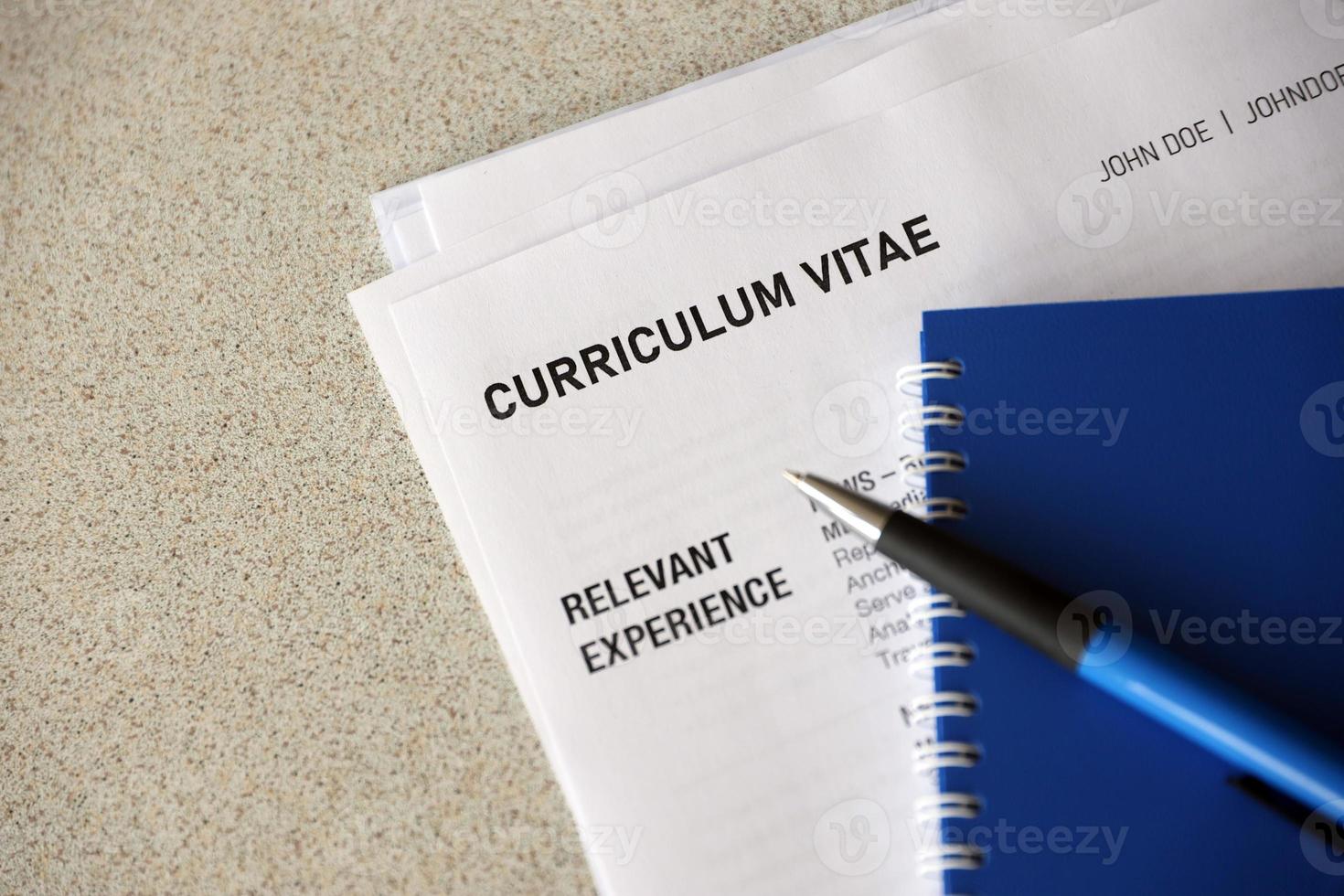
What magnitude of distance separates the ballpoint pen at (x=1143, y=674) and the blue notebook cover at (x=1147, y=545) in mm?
20

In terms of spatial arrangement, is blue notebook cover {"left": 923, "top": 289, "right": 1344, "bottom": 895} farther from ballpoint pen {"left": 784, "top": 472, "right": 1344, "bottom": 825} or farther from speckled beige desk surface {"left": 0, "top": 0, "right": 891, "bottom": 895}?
speckled beige desk surface {"left": 0, "top": 0, "right": 891, "bottom": 895}

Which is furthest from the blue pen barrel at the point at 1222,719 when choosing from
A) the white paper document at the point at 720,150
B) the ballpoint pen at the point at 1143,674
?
the white paper document at the point at 720,150

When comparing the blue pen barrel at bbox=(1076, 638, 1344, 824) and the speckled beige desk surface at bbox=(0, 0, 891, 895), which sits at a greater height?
the speckled beige desk surface at bbox=(0, 0, 891, 895)

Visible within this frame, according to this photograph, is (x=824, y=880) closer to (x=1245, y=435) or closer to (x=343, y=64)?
(x=1245, y=435)

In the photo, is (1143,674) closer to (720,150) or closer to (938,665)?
(938,665)

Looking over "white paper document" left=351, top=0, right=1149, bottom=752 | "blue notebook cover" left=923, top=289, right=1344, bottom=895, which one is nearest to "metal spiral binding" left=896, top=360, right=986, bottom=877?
"blue notebook cover" left=923, top=289, right=1344, bottom=895

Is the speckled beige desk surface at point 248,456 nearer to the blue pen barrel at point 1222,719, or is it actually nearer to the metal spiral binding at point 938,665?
the metal spiral binding at point 938,665

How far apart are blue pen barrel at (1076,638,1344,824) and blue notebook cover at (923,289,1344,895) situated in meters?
0.02

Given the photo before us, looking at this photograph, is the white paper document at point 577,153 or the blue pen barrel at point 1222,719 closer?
the blue pen barrel at point 1222,719

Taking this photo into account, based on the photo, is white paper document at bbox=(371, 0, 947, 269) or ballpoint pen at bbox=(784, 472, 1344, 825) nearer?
ballpoint pen at bbox=(784, 472, 1344, 825)

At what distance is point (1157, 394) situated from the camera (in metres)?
0.41

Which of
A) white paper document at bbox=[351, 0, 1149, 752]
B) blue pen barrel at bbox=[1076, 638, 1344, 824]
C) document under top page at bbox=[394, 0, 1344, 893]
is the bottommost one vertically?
blue pen barrel at bbox=[1076, 638, 1344, 824]

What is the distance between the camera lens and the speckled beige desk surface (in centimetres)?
43

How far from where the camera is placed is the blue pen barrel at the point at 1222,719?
0.35m
